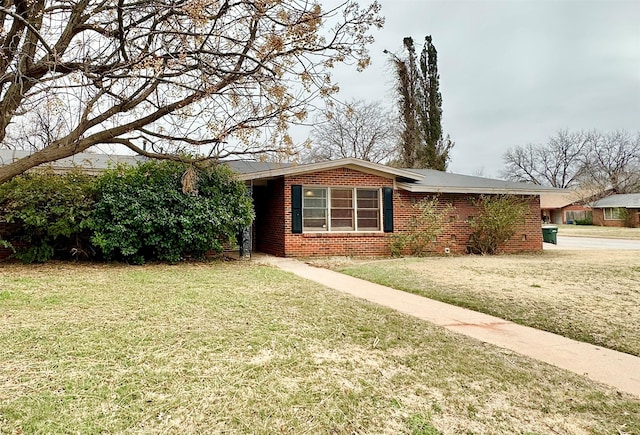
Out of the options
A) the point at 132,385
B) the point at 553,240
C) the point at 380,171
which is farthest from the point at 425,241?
the point at 132,385

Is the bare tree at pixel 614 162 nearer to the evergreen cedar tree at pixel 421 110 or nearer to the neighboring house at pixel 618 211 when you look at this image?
the neighboring house at pixel 618 211

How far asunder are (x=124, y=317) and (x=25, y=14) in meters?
5.42

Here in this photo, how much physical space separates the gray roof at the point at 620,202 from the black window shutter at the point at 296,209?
37.1m

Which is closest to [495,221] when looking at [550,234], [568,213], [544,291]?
[544,291]

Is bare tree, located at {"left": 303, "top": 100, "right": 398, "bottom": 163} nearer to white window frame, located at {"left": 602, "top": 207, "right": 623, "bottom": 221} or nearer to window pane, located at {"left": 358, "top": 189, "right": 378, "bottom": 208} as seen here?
window pane, located at {"left": 358, "top": 189, "right": 378, "bottom": 208}

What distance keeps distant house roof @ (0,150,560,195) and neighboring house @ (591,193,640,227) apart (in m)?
28.8

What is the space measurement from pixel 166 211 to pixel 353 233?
5712 mm

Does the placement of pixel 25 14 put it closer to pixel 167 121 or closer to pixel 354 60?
pixel 167 121

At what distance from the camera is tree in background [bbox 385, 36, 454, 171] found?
1110 inches

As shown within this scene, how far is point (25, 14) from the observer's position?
632 centimetres

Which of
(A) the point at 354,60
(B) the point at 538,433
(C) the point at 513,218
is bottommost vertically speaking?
(B) the point at 538,433

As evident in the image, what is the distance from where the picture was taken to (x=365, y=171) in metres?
A: 12.5

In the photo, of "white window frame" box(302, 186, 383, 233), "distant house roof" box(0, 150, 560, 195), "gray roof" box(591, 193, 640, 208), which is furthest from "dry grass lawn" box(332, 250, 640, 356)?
"gray roof" box(591, 193, 640, 208)

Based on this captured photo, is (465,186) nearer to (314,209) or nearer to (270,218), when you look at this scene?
(314,209)
